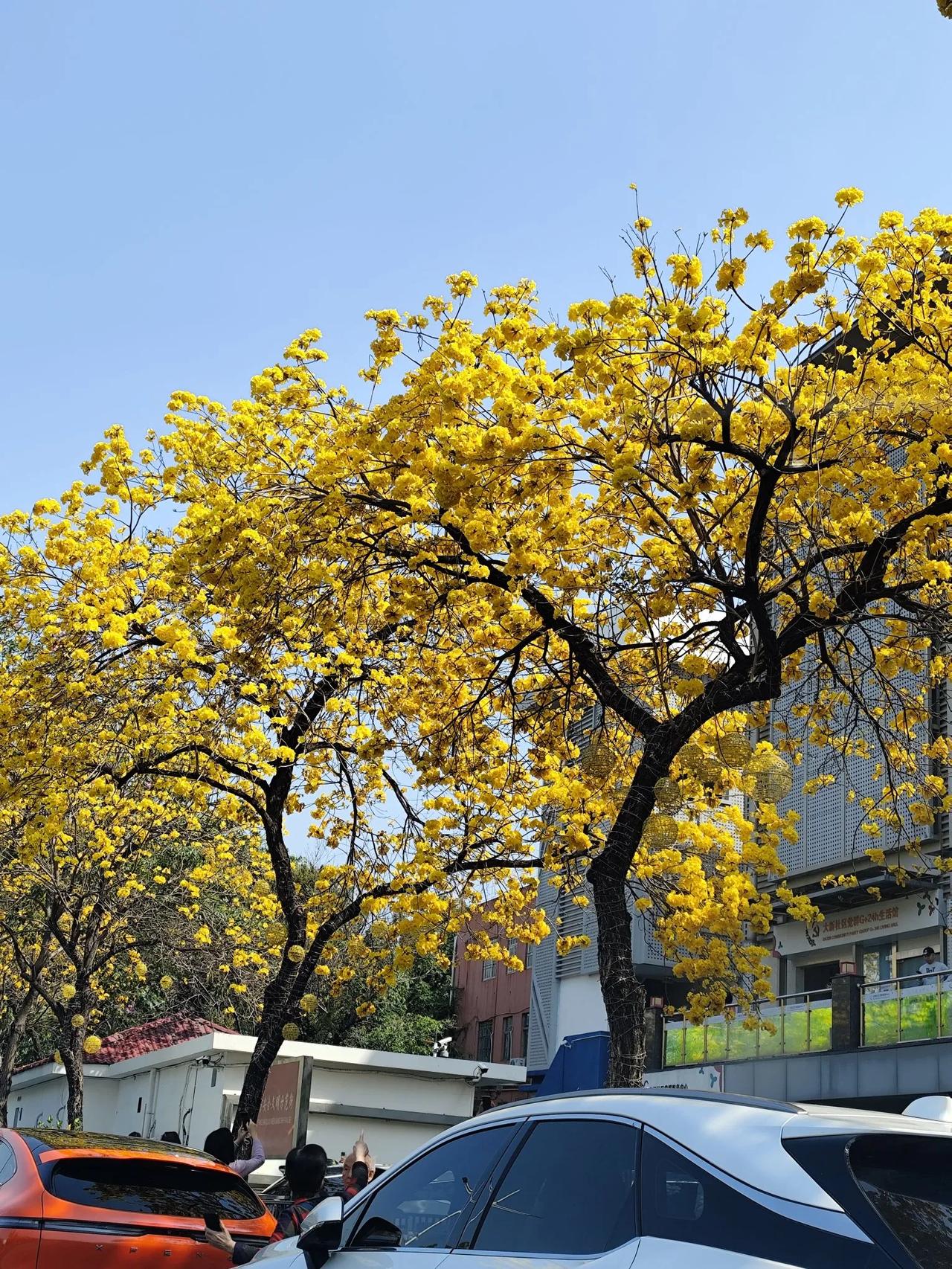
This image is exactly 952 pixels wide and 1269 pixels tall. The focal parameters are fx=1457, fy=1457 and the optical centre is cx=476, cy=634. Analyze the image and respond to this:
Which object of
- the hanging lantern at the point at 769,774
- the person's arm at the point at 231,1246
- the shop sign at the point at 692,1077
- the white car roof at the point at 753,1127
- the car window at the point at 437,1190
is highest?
the hanging lantern at the point at 769,774

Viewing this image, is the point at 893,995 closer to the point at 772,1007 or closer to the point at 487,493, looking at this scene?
the point at 772,1007

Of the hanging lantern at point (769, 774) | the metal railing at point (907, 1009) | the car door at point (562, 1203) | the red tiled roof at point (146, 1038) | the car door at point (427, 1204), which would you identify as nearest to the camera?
the car door at point (562, 1203)

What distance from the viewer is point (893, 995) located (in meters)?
19.5

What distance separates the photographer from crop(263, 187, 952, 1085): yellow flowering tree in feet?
31.1

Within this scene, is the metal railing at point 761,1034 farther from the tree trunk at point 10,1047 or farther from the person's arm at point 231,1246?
the person's arm at point 231,1246

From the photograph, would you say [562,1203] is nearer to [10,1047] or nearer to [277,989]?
[277,989]

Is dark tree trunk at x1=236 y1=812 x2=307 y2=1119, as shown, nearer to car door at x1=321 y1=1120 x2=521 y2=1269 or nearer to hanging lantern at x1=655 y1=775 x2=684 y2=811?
hanging lantern at x1=655 y1=775 x2=684 y2=811

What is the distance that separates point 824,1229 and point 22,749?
35.2 feet

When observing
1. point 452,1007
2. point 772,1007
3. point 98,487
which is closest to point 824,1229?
point 98,487

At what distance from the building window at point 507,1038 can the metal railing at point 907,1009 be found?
2268 centimetres

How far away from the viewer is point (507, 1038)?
41.7 m

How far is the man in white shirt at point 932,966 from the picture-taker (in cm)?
1879

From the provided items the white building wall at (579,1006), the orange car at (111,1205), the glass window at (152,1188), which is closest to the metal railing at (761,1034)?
the white building wall at (579,1006)

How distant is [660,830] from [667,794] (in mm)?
867
